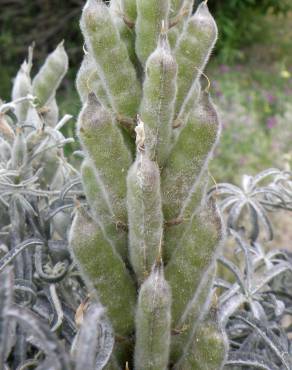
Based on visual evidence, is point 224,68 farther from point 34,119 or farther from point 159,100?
point 159,100

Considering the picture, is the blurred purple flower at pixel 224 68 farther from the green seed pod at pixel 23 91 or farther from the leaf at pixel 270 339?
the leaf at pixel 270 339

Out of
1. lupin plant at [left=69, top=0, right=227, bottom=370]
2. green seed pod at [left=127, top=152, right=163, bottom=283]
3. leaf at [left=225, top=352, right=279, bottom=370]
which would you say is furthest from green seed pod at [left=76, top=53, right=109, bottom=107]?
leaf at [left=225, top=352, right=279, bottom=370]

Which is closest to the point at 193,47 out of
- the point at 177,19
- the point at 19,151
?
the point at 177,19

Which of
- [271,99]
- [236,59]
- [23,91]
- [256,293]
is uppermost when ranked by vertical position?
[23,91]

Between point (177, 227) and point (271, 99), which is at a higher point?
point (177, 227)

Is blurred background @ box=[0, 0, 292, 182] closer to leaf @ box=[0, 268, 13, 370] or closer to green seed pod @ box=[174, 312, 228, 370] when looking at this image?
green seed pod @ box=[174, 312, 228, 370]
